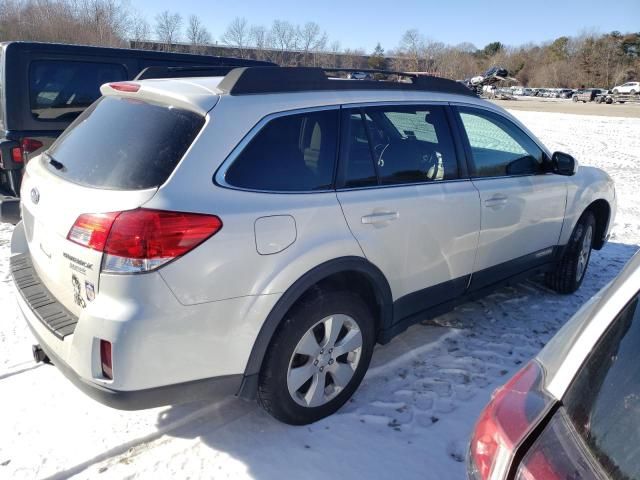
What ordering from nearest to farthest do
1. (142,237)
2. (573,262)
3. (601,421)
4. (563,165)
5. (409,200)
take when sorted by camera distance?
1. (601,421)
2. (142,237)
3. (409,200)
4. (563,165)
5. (573,262)

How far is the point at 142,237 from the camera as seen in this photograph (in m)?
2.13

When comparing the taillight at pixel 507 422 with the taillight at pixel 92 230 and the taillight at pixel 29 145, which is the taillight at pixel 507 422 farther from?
the taillight at pixel 29 145

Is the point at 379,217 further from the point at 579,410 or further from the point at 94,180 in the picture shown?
the point at 579,410

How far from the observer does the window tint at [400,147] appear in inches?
116

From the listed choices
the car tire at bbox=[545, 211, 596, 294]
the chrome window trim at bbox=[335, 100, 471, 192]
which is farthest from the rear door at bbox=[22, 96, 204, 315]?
the car tire at bbox=[545, 211, 596, 294]

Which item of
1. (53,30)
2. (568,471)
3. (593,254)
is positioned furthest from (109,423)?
(53,30)

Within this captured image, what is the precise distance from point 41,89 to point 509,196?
443 centimetres

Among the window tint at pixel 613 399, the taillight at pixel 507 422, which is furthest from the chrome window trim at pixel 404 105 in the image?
the window tint at pixel 613 399

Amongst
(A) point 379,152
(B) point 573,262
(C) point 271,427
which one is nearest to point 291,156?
(A) point 379,152

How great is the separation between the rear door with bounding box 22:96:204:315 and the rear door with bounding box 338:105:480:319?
0.94m

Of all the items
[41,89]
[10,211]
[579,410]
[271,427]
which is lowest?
[271,427]

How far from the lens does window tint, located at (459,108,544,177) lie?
3.74m

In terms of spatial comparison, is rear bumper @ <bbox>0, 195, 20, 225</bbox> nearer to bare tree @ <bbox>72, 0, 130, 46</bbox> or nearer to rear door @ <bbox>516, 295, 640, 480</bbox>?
rear door @ <bbox>516, 295, 640, 480</bbox>

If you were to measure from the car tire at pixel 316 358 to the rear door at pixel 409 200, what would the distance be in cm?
33
